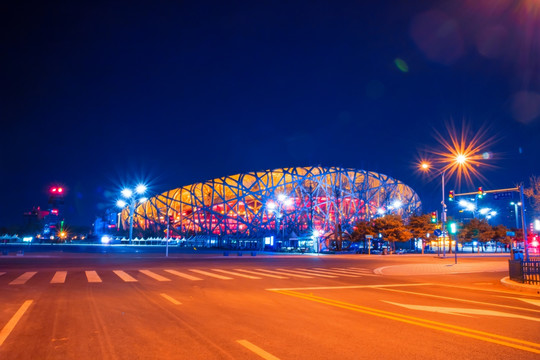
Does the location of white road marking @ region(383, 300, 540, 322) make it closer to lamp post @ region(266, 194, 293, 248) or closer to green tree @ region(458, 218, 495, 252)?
green tree @ region(458, 218, 495, 252)

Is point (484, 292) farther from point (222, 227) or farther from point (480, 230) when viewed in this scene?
point (222, 227)

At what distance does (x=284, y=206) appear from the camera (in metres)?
95.6

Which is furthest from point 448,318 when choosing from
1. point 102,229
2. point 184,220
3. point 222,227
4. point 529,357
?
Answer: point 102,229

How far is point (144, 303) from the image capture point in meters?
10.8

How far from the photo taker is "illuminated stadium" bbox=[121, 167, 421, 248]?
93938 millimetres

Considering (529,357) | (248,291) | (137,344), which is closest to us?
(529,357)

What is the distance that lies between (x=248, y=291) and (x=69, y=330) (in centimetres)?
691

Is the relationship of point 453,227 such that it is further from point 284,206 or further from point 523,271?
point 284,206

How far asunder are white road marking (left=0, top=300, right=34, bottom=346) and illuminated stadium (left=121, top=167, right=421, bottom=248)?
259 ft

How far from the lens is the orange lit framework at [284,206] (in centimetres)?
9412

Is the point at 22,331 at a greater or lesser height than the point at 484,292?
greater

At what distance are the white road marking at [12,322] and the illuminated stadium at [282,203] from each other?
79058 millimetres

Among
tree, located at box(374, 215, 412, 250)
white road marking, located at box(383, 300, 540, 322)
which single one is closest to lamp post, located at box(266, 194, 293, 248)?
tree, located at box(374, 215, 412, 250)

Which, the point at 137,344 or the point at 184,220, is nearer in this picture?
the point at 137,344
